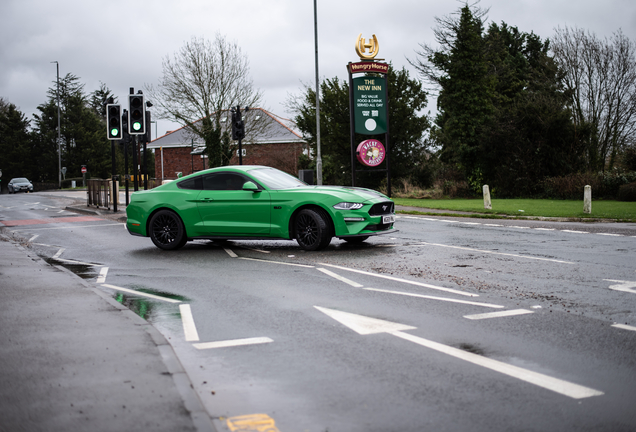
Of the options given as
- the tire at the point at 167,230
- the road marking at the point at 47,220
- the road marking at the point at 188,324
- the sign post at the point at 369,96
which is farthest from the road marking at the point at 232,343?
the sign post at the point at 369,96

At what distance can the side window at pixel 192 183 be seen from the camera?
12180mm

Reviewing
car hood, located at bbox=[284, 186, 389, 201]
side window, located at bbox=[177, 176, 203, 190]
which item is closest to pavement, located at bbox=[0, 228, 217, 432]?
car hood, located at bbox=[284, 186, 389, 201]

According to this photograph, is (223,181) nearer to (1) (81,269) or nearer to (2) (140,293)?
(1) (81,269)

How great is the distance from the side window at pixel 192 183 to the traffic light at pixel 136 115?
996cm

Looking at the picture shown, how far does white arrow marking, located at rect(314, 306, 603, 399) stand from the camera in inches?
160

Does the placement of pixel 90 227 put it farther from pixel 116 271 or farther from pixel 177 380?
pixel 177 380

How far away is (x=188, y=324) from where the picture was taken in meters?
6.05

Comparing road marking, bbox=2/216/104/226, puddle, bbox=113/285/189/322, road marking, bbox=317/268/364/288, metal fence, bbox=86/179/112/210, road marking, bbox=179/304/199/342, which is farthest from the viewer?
metal fence, bbox=86/179/112/210

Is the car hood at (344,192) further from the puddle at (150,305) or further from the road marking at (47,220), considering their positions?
the road marking at (47,220)

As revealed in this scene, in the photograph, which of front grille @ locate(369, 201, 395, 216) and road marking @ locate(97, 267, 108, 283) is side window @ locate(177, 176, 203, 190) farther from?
front grille @ locate(369, 201, 395, 216)

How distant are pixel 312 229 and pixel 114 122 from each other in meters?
13.6

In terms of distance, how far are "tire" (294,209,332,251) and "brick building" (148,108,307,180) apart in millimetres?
34587

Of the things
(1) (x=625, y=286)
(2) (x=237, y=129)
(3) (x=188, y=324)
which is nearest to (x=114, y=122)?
(2) (x=237, y=129)

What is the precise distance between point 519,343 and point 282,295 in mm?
3065
